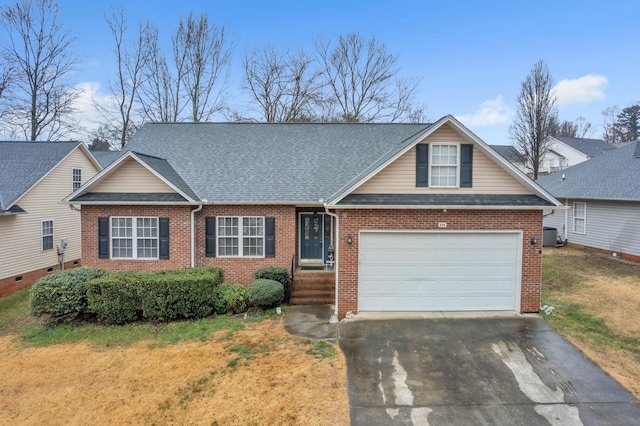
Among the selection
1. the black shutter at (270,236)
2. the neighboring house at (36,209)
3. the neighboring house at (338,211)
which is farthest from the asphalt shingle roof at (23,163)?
the black shutter at (270,236)

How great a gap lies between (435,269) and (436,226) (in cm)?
127

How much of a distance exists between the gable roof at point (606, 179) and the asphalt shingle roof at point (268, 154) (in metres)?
10.6

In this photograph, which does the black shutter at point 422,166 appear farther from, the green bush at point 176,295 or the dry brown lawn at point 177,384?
the green bush at point 176,295

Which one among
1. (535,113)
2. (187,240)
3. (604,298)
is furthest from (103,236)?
(535,113)

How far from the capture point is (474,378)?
686cm

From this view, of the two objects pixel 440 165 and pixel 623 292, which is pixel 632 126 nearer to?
pixel 623 292

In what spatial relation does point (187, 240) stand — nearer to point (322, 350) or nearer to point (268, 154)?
point (268, 154)

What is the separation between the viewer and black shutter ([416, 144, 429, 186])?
33.6ft

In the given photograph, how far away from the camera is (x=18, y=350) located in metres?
8.72

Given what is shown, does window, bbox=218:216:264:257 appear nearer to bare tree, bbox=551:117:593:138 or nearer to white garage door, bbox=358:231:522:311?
white garage door, bbox=358:231:522:311

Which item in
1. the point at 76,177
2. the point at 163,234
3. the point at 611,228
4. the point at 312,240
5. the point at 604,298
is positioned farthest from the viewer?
the point at 76,177

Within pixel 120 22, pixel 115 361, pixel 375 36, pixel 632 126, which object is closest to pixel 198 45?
pixel 120 22

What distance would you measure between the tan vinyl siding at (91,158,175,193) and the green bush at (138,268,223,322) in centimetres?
369

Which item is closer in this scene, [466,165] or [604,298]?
[466,165]
